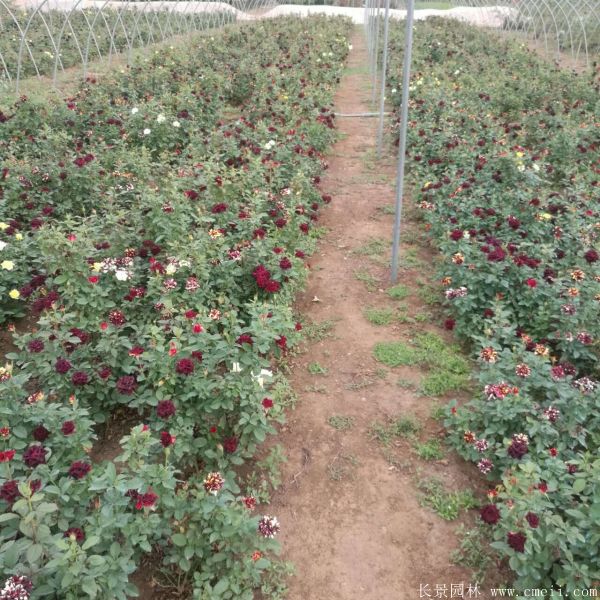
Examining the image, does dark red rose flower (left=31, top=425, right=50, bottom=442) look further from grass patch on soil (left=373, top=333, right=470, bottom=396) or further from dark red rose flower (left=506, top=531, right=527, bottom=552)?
grass patch on soil (left=373, top=333, right=470, bottom=396)

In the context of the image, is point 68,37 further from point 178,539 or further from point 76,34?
point 178,539

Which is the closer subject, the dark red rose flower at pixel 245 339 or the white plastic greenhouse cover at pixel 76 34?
the dark red rose flower at pixel 245 339

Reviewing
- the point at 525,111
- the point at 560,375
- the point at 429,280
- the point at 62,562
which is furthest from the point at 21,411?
the point at 525,111

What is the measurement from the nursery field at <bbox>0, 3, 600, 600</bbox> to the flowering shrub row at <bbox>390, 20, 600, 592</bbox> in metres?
0.02

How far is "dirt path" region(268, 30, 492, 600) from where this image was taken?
2512 millimetres

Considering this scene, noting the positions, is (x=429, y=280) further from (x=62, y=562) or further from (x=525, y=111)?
(x=525, y=111)

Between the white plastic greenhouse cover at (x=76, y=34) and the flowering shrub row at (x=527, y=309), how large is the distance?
8078 millimetres

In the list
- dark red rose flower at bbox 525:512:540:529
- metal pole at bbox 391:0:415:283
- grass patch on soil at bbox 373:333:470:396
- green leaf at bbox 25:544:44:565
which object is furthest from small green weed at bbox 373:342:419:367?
green leaf at bbox 25:544:44:565

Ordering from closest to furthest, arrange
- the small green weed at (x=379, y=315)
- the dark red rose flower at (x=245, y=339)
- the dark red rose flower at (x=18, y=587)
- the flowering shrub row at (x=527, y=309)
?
the dark red rose flower at (x=18, y=587) < the flowering shrub row at (x=527, y=309) < the dark red rose flower at (x=245, y=339) < the small green weed at (x=379, y=315)

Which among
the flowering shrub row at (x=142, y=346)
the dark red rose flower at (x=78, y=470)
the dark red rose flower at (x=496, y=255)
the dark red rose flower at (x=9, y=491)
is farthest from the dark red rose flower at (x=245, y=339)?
the dark red rose flower at (x=496, y=255)

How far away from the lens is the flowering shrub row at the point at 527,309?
88.4 inches

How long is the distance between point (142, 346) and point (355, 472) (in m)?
1.53

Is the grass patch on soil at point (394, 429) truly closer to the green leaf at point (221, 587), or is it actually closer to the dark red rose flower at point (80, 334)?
the green leaf at point (221, 587)

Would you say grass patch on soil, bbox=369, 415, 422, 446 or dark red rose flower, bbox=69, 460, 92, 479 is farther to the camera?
grass patch on soil, bbox=369, 415, 422, 446
